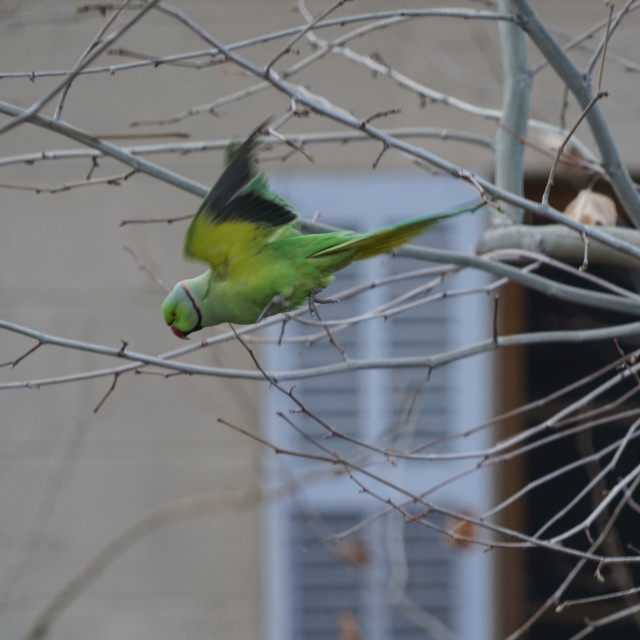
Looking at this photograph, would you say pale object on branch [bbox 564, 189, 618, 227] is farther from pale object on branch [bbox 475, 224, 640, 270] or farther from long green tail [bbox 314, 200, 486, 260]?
long green tail [bbox 314, 200, 486, 260]

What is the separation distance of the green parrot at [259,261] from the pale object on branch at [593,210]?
514 millimetres

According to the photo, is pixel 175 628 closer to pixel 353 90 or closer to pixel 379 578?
pixel 379 578

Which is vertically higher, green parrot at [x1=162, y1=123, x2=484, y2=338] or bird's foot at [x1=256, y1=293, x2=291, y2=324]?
green parrot at [x1=162, y1=123, x2=484, y2=338]

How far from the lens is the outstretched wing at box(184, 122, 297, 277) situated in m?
1.17

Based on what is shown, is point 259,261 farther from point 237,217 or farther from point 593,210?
point 593,210

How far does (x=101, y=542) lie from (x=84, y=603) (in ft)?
0.67

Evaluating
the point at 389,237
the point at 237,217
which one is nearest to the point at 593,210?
the point at 389,237

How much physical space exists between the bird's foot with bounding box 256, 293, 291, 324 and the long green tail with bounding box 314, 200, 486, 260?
82 mm

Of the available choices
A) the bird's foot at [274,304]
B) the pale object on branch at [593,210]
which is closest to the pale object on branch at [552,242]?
the pale object on branch at [593,210]

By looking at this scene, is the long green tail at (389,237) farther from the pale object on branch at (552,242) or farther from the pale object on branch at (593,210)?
the pale object on branch at (593,210)

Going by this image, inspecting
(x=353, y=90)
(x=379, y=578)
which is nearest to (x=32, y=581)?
(x=379, y=578)

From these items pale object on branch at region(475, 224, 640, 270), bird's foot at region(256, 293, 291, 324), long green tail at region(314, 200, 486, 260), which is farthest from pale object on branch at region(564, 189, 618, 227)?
bird's foot at region(256, 293, 291, 324)

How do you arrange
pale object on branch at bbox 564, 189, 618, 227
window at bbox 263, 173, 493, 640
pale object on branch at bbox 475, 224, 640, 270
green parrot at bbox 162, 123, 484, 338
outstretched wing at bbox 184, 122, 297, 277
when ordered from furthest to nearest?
window at bbox 263, 173, 493, 640
pale object on branch at bbox 564, 189, 618, 227
pale object on branch at bbox 475, 224, 640, 270
green parrot at bbox 162, 123, 484, 338
outstretched wing at bbox 184, 122, 297, 277

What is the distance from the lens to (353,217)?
300cm
